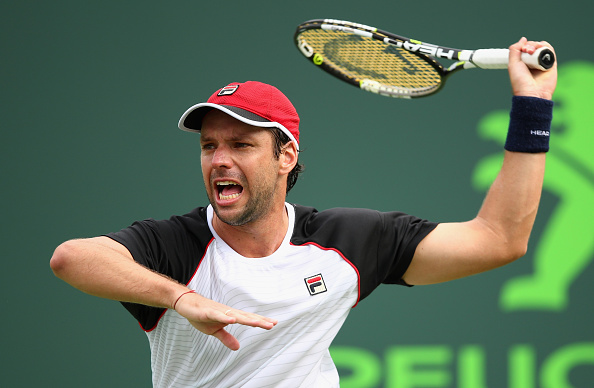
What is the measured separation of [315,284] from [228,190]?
46 centimetres

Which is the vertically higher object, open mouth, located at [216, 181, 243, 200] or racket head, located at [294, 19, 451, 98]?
racket head, located at [294, 19, 451, 98]

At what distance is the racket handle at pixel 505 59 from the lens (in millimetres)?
2453

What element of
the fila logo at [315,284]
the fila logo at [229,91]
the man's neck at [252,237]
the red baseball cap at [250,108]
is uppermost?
the fila logo at [229,91]

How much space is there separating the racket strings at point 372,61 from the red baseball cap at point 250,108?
527 mm

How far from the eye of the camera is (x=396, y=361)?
427 centimetres

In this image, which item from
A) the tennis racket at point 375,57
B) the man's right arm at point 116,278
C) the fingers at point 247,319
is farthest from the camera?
the tennis racket at point 375,57

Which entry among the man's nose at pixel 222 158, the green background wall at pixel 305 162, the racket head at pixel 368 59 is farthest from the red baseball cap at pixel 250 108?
the green background wall at pixel 305 162

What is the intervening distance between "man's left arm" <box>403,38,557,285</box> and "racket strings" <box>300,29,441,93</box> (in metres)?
0.52

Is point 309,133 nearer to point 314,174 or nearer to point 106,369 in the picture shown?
point 314,174

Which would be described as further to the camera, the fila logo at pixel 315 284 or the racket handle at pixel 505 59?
the fila logo at pixel 315 284

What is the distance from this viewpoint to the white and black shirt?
2559 mm

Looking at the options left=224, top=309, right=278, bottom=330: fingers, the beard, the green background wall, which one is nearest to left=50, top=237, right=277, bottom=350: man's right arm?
left=224, top=309, right=278, bottom=330: fingers

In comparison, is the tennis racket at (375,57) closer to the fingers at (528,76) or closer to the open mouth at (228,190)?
the fingers at (528,76)

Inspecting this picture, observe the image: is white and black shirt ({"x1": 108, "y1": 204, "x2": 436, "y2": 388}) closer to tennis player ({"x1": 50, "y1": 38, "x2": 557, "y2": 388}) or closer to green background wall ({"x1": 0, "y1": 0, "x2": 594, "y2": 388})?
tennis player ({"x1": 50, "y1": 38, "x2": 557, "y2": 388})
